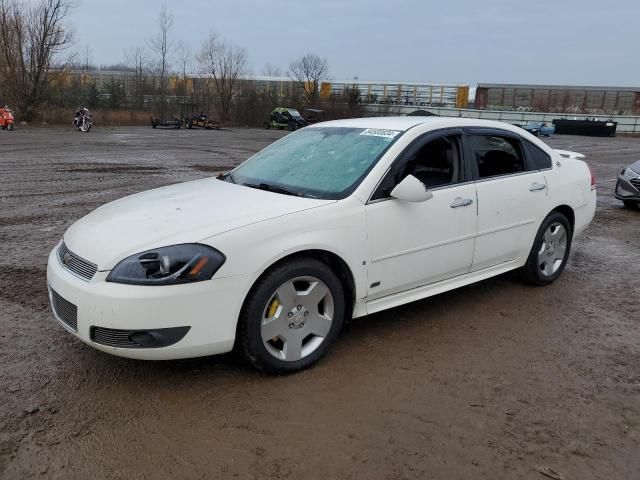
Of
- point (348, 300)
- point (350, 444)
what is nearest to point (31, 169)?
point (348, 300)

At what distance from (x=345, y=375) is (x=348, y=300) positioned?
1.66 feet

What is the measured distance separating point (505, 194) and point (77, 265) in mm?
3304

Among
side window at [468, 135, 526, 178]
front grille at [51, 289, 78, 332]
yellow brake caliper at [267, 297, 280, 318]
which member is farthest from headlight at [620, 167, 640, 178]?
front grille at [51, 289, 78, 332]

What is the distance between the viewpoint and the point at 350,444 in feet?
9.07

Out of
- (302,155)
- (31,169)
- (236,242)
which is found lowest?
(31,169)

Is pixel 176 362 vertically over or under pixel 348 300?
under

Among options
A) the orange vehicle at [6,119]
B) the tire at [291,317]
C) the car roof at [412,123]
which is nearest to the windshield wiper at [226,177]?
the car roof at [412,123]

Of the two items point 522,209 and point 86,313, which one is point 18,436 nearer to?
point 86,313

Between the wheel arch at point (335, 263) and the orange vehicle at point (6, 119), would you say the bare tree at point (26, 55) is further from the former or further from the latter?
the wheel arch at point (335, 263)

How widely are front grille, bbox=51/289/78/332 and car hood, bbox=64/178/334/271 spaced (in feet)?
0.93

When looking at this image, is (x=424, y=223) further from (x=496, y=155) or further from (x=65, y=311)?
(x=65, y=311)

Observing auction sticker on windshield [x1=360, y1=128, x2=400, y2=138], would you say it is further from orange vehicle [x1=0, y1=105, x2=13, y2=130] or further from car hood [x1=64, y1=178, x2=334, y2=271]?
orange vehicle [x1=0, y1=105, x2=13, y2=130]

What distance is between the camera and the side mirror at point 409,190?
12.2 ft

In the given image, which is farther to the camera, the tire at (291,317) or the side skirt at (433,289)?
the side skirt at (433,289)
